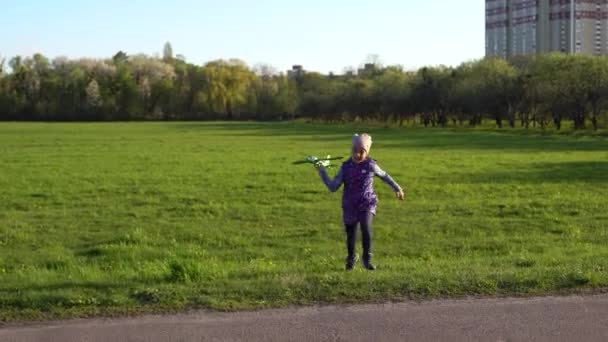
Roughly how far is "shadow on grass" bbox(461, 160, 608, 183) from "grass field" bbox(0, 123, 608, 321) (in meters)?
0.08

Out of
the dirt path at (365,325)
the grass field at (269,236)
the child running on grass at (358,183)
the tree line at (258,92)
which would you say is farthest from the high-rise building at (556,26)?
the dirt path at (365,325)

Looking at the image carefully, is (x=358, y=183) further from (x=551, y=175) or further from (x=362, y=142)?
(x=551, y=175)

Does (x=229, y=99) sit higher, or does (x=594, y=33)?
(x=594, y=33)

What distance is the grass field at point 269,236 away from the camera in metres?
7.90

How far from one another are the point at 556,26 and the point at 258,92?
201 feet

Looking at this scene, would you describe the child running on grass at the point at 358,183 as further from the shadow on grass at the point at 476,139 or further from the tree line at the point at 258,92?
the tree line at the point at 258,92

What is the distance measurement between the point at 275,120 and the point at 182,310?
154 m

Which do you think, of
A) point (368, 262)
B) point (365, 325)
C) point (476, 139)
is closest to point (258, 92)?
point (476, 139)

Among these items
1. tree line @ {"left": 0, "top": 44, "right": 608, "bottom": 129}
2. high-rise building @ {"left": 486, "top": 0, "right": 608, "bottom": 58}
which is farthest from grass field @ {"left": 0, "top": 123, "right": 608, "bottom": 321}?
high-rise building @ {"left": 486, "top": 0, "right": 608, "bottom": 58}

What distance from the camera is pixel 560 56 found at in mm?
89500

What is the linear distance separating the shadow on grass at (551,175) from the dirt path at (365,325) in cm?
2098

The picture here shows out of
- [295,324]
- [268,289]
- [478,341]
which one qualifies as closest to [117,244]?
[268,289]

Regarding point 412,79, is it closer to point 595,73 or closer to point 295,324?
point 595,73

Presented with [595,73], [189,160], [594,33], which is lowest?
[189,160]
